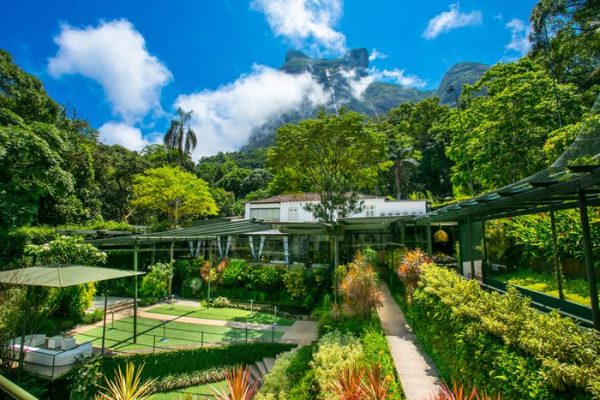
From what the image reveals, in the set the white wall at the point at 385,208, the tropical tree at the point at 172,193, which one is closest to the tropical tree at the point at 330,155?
the white wall at the point at 385,208

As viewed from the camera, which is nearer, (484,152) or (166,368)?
(166,368)

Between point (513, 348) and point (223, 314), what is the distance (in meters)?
14.0

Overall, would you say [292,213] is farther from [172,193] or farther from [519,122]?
[519,122]

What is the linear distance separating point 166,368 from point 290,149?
35.1 feet

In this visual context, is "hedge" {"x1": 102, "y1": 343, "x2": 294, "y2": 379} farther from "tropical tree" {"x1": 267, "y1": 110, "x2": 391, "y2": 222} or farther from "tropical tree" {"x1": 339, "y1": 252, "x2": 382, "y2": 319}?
"tropical tree" {"x1": 267, "y1": 110, "x2": 391, "y2": 222}

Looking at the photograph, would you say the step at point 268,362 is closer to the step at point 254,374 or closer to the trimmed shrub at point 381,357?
the step at point 254,374

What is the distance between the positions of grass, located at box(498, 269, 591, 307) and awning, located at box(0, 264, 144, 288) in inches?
478

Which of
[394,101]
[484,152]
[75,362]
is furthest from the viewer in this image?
[394,101]

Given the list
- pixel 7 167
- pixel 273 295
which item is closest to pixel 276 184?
A: pixel 273 295

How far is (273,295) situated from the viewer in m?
16.7

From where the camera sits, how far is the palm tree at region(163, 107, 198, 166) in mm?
37344

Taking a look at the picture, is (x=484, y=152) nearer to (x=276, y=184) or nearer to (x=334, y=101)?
(x=276, y=184)

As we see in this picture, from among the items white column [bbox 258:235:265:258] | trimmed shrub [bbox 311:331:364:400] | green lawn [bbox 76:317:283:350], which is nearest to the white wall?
white column [bbox 258:235:265:258]

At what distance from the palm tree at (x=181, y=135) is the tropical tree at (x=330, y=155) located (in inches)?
923
